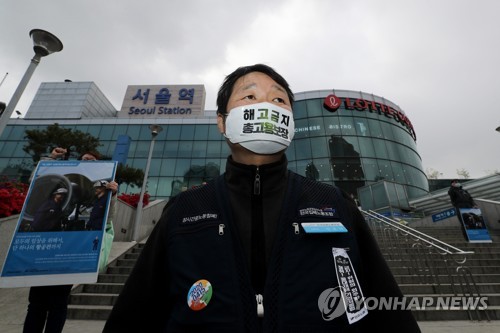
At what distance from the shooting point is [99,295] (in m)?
4.61

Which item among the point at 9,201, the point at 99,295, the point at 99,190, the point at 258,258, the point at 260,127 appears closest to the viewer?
the point at 258,258

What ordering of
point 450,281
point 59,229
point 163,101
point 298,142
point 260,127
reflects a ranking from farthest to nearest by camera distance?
point 163,101 < point 298,142 < point 450,281 < point 59,229 < point 260,127

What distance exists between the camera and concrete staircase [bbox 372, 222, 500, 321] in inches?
156

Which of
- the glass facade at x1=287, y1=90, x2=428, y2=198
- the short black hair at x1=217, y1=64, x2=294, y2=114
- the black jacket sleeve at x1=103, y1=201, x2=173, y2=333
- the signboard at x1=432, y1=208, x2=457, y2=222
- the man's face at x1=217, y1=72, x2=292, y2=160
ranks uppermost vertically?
the glass facade at x1=287, y1=90, x2=428, y2=198

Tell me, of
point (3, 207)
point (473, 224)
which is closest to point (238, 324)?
point (3, 207)

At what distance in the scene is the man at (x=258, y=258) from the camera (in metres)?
0.99

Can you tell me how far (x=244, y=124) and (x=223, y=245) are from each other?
0.72m

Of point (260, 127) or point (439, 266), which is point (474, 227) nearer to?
point (439, 266)

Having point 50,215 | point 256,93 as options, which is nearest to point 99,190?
point 50,215

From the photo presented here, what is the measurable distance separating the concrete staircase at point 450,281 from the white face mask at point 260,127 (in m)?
4.11

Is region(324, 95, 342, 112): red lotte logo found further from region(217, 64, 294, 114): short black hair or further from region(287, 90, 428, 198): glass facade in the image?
region(217, 64, 294, 114): short black hair

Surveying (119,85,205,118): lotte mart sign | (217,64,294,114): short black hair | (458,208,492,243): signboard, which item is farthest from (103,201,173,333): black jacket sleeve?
(119,85,205,118): lotte mart sign

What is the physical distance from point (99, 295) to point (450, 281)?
23.0 feet

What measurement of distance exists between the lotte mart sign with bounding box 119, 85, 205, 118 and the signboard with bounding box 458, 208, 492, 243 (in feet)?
84.6
